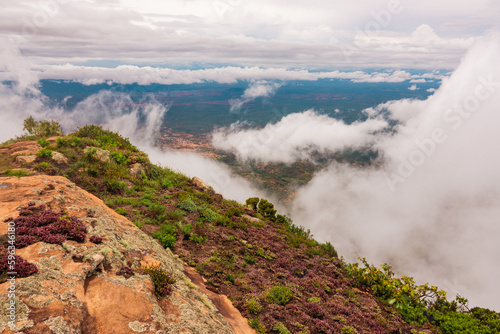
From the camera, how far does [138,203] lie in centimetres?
1652

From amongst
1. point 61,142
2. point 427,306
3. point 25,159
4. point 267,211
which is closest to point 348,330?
point 427,306

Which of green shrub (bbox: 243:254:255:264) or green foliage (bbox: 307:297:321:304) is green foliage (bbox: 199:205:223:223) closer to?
green shrub (bbox: 243:254:255:264)

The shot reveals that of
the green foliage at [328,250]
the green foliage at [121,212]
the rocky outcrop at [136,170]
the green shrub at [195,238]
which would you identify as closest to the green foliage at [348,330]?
the green shrub at [195,238]

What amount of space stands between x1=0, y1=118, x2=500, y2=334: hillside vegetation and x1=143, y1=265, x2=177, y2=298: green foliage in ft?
13.1

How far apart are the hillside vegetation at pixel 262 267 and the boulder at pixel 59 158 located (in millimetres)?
123

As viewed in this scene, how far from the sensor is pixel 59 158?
17.9 m

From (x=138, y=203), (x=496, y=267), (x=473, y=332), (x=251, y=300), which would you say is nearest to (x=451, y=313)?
(x=473, y=332)

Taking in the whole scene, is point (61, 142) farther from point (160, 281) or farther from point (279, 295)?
point (279, 295)

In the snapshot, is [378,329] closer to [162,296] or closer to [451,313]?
[451,313]

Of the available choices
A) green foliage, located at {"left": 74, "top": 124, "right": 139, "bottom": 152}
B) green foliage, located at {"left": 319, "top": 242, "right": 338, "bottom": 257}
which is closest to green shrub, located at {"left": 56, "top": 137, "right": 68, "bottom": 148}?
green foliage, located at {"left": 74, "top": 124, "right": 139, "bottom": 152}

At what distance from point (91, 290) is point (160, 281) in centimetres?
204

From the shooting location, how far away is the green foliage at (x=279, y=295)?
11.8 metres

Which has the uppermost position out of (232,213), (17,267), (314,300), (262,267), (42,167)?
(17,267)

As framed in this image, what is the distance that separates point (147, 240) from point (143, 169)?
13.4m
